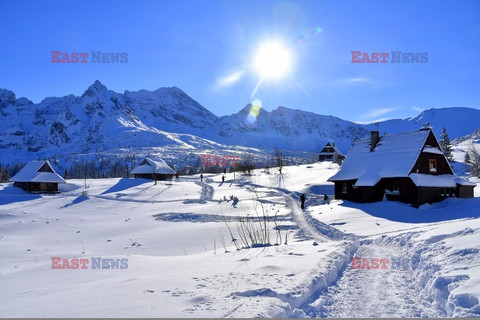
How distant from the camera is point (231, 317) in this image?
236 inches

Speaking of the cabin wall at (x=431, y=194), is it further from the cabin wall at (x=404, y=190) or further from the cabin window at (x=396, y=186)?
the cabin window at (x=396, y=186)

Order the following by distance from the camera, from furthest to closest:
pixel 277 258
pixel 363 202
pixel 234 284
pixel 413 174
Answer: pixel 363 202
pixel 413 174
pixel 277 258
pixel 234 284

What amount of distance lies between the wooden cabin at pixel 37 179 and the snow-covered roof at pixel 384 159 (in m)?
44.0

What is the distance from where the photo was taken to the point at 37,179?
5375 cm

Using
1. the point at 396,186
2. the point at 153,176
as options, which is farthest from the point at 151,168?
the point at 396,186

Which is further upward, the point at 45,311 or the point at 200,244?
the point at 45,311

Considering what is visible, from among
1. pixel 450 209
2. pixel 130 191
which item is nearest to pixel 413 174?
pixel 450 209

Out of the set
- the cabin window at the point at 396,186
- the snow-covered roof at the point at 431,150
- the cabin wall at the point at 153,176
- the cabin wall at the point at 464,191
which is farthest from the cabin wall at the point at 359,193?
the cabin wall at the point at 153,176

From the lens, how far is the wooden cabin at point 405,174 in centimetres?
3322

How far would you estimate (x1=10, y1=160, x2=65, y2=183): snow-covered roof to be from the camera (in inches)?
2137

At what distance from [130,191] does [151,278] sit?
48192mm

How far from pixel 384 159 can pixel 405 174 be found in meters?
4.00

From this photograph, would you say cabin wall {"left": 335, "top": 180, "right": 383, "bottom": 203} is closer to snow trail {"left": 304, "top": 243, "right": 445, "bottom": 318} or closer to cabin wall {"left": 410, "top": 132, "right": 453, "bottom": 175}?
cabin wall {"left": 410, "top": 132, "right": 453, "bottom": 175}

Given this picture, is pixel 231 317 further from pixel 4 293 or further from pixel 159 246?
pixel 159 246
